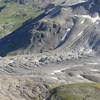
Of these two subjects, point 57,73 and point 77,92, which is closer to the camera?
point 77,92

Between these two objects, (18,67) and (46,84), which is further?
(18,67)

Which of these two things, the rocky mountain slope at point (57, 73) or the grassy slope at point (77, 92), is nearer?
the grassy slope at point (77, 92)

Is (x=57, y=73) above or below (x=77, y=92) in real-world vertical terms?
below

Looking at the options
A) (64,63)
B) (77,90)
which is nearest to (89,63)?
(64,63)

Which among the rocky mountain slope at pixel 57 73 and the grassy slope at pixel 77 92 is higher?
the grassy slope at pixel 77 92

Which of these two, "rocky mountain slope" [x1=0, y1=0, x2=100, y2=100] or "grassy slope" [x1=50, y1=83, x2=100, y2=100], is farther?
"rocky mountain slope" [x1=0, y1=0, x2=100, y2=100]

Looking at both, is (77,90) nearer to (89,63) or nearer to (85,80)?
(85,80)

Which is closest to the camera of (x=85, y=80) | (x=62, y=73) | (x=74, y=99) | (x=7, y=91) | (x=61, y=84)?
(x=74, y=99)

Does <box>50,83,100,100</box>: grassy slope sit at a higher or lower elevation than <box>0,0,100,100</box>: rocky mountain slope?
higher
